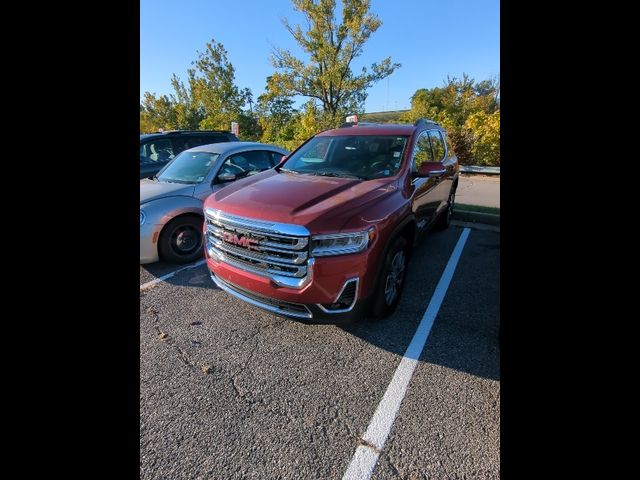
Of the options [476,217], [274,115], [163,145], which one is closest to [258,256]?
[476,217]

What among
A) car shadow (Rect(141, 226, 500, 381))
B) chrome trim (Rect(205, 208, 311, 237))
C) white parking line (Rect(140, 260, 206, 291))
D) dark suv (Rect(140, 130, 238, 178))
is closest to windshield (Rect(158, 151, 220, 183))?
white parking line (Rect(140, 260, 206, 291))

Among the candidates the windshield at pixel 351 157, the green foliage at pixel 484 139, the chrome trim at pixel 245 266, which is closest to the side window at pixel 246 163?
the windshield at pixel 351 157

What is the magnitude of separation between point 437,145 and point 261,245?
3.50 metres

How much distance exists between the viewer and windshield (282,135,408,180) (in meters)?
3.77

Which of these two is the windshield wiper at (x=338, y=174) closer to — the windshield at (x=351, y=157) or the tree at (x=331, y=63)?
the windshield at (x=351, y=157)

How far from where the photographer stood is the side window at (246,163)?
18.3ft

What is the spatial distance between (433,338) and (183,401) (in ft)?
6.88

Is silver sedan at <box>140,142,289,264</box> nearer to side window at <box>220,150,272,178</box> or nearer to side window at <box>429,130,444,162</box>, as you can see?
side window at <box>220,150,272,178</box>

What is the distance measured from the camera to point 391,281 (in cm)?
327

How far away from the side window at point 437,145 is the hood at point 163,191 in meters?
3.53

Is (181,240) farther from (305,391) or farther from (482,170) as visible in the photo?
(482,170)
